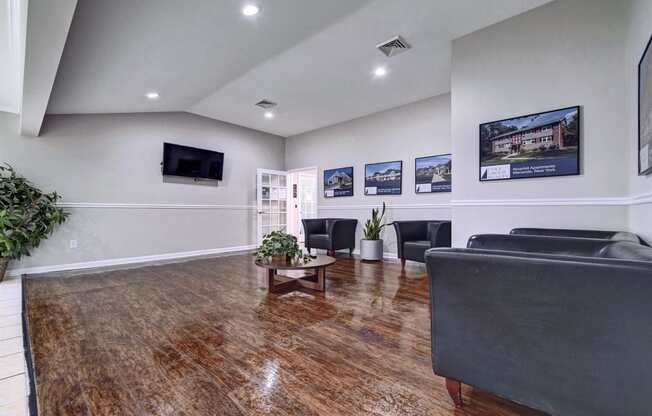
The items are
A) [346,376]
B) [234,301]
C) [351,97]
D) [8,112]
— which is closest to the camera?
[346,376]

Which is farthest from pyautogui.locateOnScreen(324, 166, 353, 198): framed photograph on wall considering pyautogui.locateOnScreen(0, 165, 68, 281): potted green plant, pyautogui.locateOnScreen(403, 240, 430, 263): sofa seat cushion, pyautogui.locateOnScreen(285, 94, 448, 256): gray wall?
pyautogui.locateOnScreen(0, 165, 68, 281): potted green plant

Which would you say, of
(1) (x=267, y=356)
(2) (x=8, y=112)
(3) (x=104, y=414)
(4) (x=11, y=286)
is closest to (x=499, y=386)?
(1) (x=267, y=356)

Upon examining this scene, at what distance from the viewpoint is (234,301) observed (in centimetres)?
282

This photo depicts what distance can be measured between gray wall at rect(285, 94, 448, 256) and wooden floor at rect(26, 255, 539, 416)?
6.08ft

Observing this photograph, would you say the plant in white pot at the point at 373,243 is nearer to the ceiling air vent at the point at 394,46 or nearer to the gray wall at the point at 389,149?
the gray wall at the point at 389,149

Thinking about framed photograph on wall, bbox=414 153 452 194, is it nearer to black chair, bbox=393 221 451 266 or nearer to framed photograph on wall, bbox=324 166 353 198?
black chair, bbox=393 221 451 266

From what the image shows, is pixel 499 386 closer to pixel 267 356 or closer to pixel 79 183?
pixel 267 356

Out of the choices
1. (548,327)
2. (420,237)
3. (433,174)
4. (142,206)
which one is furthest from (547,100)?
(142,206)

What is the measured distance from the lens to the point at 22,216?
146 inches

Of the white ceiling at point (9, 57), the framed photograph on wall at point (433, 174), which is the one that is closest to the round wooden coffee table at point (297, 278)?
the framed photograph on wall at point (433, 174)

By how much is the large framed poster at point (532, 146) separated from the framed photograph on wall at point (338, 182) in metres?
2.97

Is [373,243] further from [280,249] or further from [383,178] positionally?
[280,249]

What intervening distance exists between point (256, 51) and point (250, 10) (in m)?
0.75

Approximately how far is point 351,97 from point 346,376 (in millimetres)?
4103
